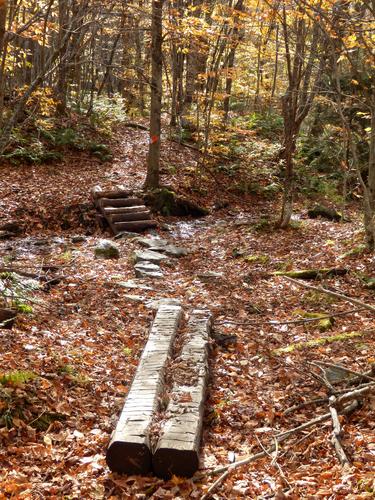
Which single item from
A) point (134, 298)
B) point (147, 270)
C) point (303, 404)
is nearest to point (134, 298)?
point (134, 298)

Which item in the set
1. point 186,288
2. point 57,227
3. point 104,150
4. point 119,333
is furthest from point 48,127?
point 119,333

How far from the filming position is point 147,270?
989 centimetres

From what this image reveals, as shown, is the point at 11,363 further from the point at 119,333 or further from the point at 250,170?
the point at 250,170

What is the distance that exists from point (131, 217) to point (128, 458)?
933cm

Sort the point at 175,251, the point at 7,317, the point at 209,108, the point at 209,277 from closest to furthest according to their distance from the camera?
the point at 7,317 < the point at 209,277 < the point at 175,251 < the point at 209,108

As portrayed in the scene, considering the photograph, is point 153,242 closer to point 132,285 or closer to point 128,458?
point 132,285

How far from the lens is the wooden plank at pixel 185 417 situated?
13.5 ft

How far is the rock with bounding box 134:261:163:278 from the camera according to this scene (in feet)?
31.7

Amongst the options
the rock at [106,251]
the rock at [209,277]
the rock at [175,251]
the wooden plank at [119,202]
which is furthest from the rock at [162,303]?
the wooden plank at [119,202]

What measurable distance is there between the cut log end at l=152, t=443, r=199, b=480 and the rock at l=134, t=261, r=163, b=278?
5.62 m

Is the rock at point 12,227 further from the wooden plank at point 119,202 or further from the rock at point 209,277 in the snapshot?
the rock at point 209,277

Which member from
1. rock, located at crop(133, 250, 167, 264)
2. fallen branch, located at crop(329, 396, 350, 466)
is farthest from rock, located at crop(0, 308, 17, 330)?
rock, located at crop(133, 250, 167, 264)

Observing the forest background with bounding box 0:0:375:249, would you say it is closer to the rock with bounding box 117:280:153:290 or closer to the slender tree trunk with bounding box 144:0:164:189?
the slender tree trunk with bounding box 144:0:164:189

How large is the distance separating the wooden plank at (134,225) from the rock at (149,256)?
72.5 inches
